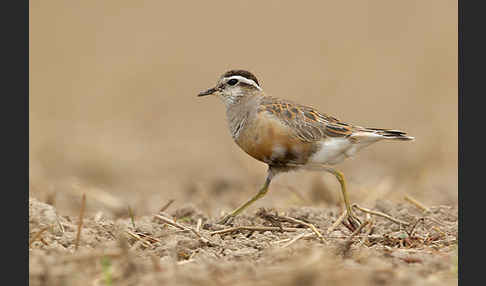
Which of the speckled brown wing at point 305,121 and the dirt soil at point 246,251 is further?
the speckled brown wing at point 305,121

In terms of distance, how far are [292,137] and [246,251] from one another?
1783 millimetres

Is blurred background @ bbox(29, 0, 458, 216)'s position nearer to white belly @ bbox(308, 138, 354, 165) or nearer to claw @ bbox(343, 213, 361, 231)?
white belly @ bbox(308, 138, 354, 165)

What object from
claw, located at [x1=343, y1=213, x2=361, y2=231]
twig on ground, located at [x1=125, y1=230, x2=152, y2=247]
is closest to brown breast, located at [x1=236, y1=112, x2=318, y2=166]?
claw, located at [x1=343, y1=213, x2=361, y2=231]

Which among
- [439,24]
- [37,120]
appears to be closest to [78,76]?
[37,120]

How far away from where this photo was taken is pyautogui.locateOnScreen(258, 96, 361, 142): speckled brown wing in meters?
7.32

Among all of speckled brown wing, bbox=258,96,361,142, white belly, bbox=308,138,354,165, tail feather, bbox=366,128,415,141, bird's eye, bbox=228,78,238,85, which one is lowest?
white belly, bbox=308,138,354,165

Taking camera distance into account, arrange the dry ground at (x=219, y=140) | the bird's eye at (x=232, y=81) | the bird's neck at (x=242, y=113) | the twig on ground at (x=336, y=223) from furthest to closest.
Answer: the bird's eye at (x=232, y=81) < the bird's neck at (x=242, y=113) < the twig on ground at (x=336, y=223) < the dry ground at (x=219, y=140)

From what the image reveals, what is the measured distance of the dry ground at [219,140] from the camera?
5211 mm

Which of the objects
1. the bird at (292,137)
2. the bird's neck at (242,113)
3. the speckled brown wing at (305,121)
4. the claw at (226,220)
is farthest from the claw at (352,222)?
the bird's neck at (242,113)

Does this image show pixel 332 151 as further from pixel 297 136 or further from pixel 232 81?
pixel 232 81

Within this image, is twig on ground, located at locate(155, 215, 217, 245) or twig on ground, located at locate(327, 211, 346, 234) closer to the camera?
twig on ground, located at locate(155, 215, 217, 245)

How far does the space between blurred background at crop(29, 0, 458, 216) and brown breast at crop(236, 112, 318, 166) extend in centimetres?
133

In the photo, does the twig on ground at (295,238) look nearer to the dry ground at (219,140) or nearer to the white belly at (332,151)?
the dry ground at (219,140)

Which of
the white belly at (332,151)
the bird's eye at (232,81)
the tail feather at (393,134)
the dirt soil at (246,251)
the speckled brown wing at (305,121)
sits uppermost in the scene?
the bird's eye at (232,81)
